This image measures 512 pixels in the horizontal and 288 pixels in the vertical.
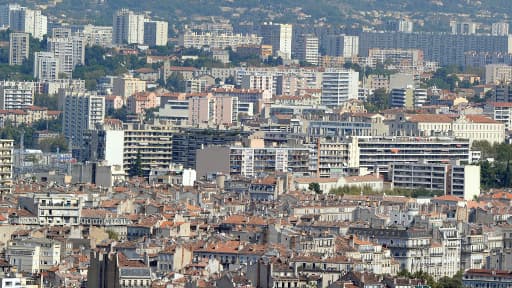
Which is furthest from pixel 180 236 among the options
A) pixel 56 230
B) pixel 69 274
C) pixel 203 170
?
pixel 203 170

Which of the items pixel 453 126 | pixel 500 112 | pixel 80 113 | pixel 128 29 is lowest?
pixel 80 113

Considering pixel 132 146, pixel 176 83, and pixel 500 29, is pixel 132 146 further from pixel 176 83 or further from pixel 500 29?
pixel 500 29

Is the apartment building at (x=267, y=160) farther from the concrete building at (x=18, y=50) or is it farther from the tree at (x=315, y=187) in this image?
the concrete building at (x=18, y=50)

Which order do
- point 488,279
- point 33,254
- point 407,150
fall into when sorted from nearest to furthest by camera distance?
point 33,254, point 488,279, point 407,150

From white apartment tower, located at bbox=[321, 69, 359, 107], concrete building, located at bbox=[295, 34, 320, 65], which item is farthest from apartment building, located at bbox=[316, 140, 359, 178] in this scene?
concrete building, located at bbox=[295, 34, 320, 65]

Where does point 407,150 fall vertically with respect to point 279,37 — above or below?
below

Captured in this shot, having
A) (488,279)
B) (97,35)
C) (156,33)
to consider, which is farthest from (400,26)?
(488,279)

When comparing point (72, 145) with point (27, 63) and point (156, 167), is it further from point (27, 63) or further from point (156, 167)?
point (27, 63)
